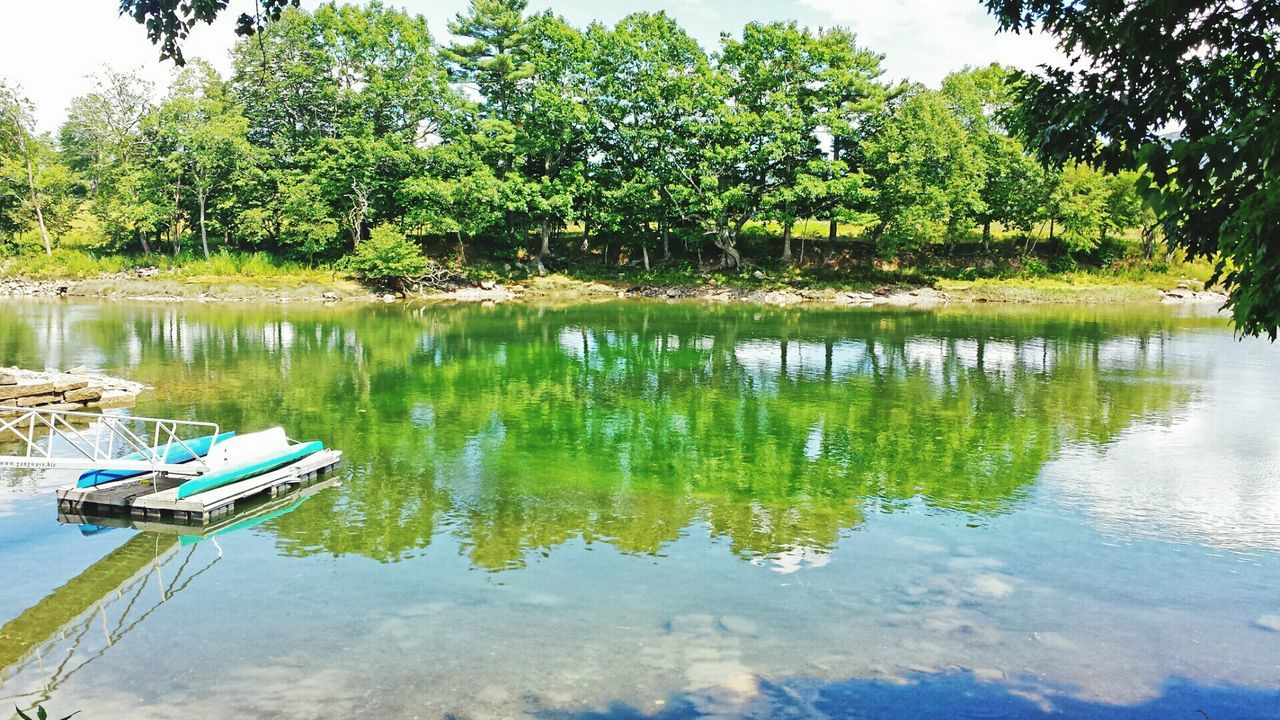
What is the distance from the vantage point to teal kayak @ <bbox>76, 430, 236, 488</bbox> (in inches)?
573

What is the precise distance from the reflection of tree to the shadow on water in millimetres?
4133

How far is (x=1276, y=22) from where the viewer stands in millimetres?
9023

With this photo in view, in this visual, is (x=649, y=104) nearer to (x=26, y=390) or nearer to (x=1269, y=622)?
(x=26, y=390)

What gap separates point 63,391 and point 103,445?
17.4ft

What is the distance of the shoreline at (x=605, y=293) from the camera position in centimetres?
5884

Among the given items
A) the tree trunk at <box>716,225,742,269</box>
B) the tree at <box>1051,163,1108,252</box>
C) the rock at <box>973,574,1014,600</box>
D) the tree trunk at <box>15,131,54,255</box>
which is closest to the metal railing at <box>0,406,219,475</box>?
the rock at <box>973,574,1014,600</box>

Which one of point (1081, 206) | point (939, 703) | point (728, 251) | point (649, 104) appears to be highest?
point (649, 104)

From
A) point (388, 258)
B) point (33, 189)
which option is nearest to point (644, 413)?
point (388, 258)

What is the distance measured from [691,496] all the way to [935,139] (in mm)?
52562

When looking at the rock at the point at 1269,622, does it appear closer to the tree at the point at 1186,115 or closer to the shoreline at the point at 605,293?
the tree at the point at 1186,115

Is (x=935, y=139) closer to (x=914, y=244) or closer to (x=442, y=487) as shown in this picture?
(x=914, y=244)

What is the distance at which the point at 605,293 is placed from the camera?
6256cm

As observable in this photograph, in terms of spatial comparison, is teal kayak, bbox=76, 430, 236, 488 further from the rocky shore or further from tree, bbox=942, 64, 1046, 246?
tree, bbox=942, 64, 1046, 246

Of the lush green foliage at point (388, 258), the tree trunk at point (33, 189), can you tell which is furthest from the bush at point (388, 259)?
the tree trunk at point (33, 189)
